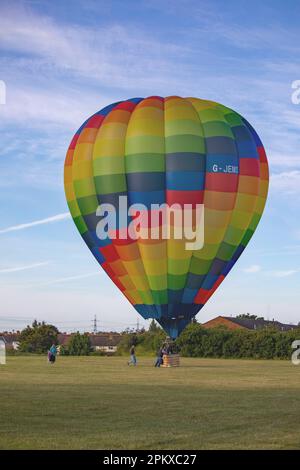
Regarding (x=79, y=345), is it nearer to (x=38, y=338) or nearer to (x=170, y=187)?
(x=38, y=338)

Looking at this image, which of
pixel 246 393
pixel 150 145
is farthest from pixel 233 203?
pixel 246 393

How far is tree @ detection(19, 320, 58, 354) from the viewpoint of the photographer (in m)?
85.9

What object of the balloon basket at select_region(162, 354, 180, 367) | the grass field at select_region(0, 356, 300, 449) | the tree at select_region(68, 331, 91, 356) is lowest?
the grass field at select_region(0, 356, 300, 449)

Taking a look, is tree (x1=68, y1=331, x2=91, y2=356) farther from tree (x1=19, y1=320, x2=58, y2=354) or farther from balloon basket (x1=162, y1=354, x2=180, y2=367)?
balloon basket (x1=162, y1=354, x2=180, y2=367)

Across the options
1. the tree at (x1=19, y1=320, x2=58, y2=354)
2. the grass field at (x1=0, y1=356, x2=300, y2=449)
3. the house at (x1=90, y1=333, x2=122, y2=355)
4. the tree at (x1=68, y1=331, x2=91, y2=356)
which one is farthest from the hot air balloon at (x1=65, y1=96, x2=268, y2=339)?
the house at (x1=90, y1=333, x2=122, y2=355)

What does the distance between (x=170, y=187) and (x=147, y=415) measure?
16.8 metres

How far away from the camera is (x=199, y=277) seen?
3431 cm

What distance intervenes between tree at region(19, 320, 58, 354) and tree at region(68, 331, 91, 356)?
38.4 ft

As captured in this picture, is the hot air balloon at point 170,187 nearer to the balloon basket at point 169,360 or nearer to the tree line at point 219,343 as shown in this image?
the balloon basket at point 169,360

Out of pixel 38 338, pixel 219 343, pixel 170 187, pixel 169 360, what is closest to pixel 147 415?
pixel 170 187

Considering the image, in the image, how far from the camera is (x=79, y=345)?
73938 millimetres

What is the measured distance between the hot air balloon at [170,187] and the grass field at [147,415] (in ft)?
22.4
